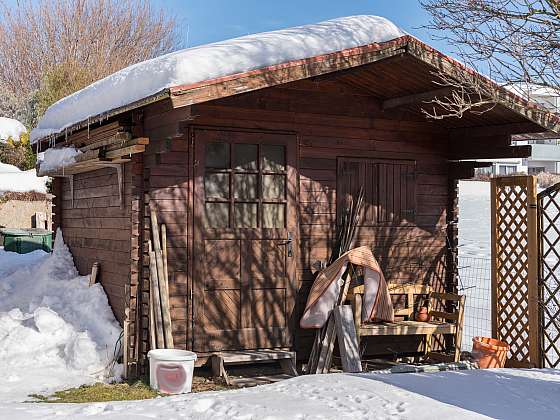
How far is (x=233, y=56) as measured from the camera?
6.93 metres

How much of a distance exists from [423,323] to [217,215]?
2.70 m

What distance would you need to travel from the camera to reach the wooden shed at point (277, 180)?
7.53 metres

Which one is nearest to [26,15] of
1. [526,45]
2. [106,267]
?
[106,267]

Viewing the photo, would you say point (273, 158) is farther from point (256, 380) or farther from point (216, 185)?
point (256, 380)

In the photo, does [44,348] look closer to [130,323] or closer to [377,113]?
[130,323]

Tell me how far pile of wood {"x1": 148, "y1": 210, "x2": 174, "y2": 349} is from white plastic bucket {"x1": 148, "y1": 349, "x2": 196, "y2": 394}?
1.33ft

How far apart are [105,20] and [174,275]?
28391mm

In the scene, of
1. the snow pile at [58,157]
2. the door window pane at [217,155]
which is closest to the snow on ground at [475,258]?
the door window pane at [217,155]

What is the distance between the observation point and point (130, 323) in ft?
24.5

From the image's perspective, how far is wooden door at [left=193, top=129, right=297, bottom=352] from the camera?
7703 mm

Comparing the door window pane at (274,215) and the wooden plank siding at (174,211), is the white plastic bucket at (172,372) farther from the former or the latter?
the door window pane at (274,215)

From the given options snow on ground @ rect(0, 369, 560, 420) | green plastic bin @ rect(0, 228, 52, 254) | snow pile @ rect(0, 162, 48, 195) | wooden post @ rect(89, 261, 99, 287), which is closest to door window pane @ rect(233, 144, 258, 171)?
wooden post @ rect(89, 261, 99, 287)

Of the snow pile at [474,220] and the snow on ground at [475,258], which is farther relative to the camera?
the snow pile at [474,220]

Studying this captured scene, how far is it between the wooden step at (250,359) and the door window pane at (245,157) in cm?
192
